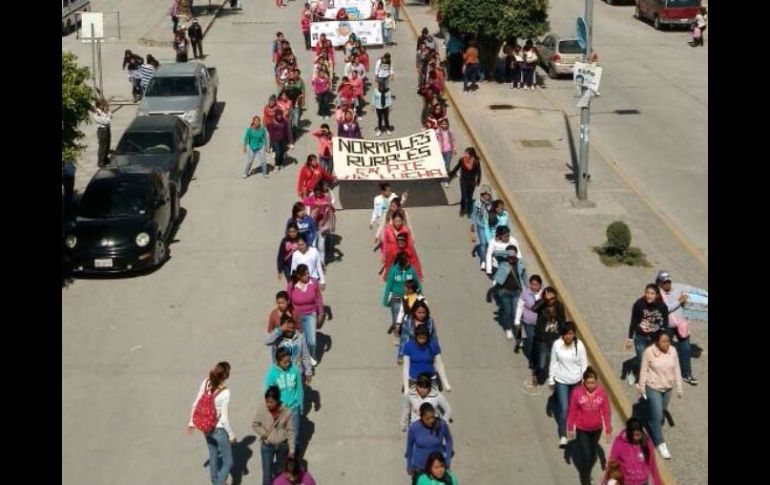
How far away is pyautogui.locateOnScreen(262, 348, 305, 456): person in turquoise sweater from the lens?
12.6 meters

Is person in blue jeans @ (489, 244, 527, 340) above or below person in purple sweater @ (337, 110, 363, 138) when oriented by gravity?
below

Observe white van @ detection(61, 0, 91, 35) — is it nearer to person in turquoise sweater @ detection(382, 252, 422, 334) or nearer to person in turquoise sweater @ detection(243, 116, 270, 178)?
person in turquoise sweater @ detection(243, 116, 270, 178)

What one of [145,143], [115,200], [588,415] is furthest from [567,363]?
[145,143]

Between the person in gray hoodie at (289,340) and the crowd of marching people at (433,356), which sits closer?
the crowd of marching people at (433,356)

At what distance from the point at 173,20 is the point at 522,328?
3118 centimetres

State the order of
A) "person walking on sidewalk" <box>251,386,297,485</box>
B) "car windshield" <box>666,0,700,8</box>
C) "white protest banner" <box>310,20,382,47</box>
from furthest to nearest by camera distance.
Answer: "car windshield" <box>666,0,700,8</box>
"white protest banner" <box>310,20,382,47</box>
"person walking on sidewalk" <box>251,386,297,485</box>

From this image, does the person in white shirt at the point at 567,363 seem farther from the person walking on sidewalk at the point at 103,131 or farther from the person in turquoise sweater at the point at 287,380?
the person walking on sidewalk at the point at 103,131

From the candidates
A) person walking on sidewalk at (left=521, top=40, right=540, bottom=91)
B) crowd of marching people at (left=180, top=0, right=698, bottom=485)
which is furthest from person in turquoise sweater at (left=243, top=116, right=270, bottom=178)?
person walking on sidewalk at (left=521, top=40, right=540, bottom=91)

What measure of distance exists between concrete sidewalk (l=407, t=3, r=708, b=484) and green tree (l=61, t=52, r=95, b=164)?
27.5 feet

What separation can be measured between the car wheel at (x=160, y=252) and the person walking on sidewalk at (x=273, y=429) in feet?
27.9

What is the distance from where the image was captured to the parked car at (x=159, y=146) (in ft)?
78.9

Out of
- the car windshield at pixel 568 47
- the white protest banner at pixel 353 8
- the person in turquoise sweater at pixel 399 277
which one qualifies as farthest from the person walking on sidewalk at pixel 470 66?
the person in turquoise sweater at pixel 399 277

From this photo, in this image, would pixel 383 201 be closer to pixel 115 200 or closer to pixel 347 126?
pixel 115 200
